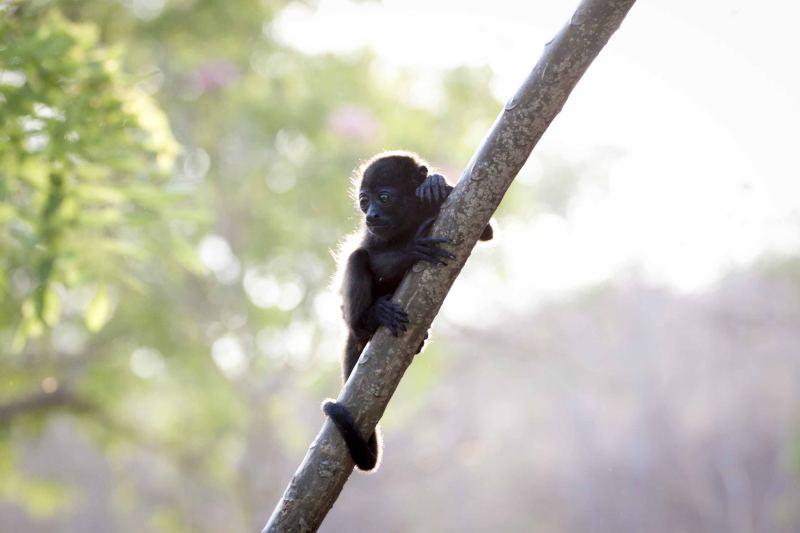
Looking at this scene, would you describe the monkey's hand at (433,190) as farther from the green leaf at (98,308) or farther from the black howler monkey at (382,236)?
the green leaf at (98,308)

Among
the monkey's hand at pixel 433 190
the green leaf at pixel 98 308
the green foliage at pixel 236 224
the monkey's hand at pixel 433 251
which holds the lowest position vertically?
the green leaf at pixel 98 308

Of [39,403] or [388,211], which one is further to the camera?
[39,403]

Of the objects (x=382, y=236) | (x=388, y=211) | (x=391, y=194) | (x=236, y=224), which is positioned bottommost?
(x=382, y=236)

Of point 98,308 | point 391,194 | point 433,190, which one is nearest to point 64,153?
point 98,308

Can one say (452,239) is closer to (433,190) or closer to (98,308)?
(433,190)

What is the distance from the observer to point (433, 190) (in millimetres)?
3824

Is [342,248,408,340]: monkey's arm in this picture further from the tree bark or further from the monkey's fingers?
the tree bark

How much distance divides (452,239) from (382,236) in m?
1.32

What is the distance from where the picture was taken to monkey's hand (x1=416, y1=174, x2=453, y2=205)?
3807 mm

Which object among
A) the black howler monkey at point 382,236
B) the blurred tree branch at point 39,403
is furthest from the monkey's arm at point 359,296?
the blurred tree branch at point 39,403

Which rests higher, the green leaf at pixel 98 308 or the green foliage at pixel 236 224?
the green foliage at pixel 236 224

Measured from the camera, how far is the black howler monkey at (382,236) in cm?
381

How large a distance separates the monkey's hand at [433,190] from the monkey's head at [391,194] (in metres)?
0.49

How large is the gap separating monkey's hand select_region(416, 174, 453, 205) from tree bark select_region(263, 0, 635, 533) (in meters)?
0.72
